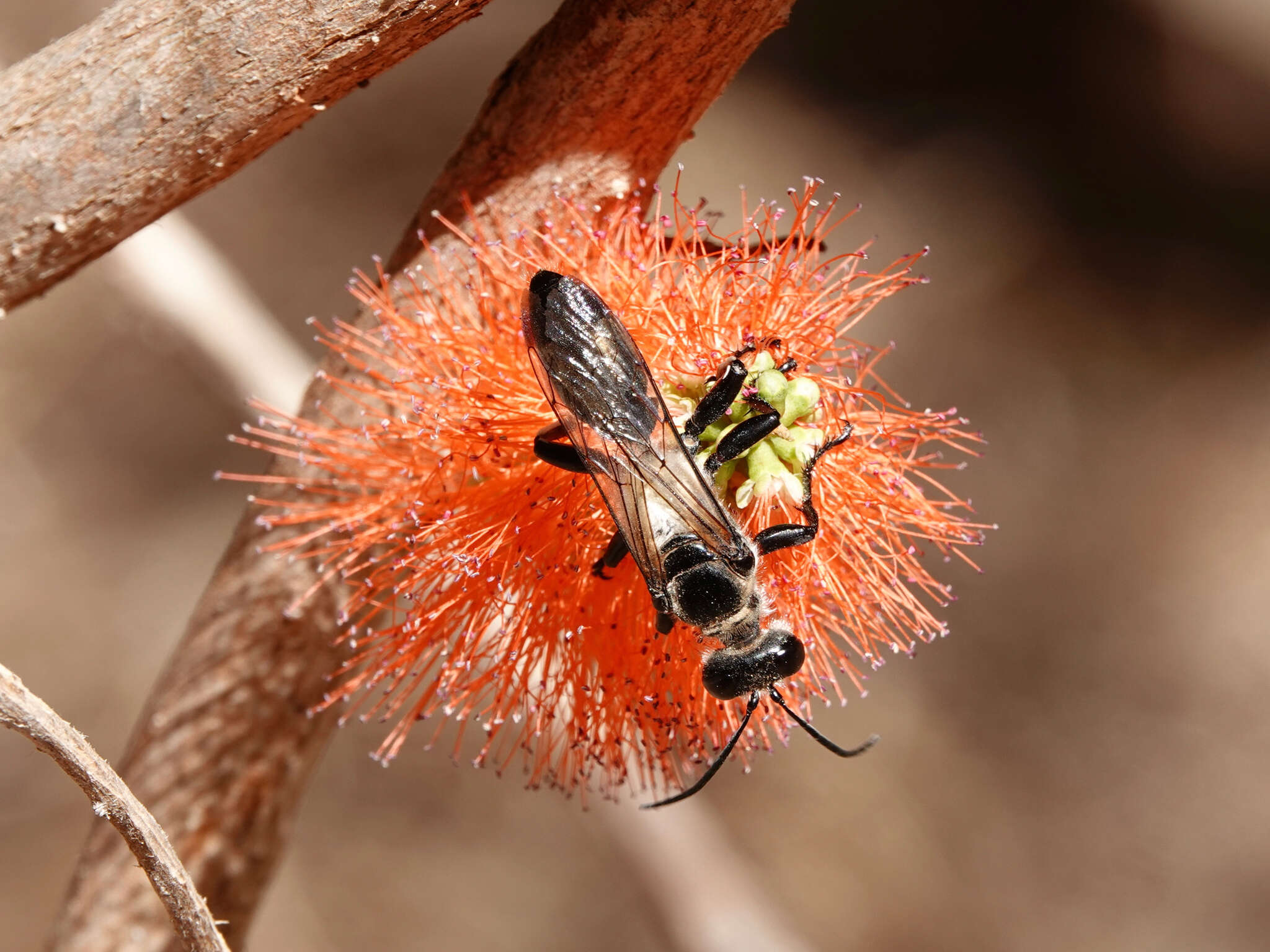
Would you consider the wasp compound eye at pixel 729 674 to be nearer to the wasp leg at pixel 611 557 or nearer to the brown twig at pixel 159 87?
the wasp leg at pixel 611 557

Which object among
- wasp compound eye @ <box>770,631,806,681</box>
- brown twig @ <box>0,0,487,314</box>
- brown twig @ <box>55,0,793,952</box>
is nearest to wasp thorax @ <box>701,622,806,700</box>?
wasp compound eye @ <box>770,631,806,681</box>

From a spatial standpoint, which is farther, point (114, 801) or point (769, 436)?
point (769, 436)

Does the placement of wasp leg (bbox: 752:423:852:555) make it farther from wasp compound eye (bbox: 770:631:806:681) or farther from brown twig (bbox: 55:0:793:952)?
brown twig (bbox: 55:0:793:952)

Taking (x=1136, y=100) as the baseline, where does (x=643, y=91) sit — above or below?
below

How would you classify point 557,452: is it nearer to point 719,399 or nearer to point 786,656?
point 719,399

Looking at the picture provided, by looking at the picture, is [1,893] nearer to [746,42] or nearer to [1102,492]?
[746,42]

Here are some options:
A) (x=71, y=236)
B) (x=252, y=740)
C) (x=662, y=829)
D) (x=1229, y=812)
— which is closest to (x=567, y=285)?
(x=71, y=236)

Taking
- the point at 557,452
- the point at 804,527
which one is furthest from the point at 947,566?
the point at 557,452

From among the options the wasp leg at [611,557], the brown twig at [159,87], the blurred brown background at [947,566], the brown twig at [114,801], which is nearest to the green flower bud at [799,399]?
the wasp leg at [611,557]
